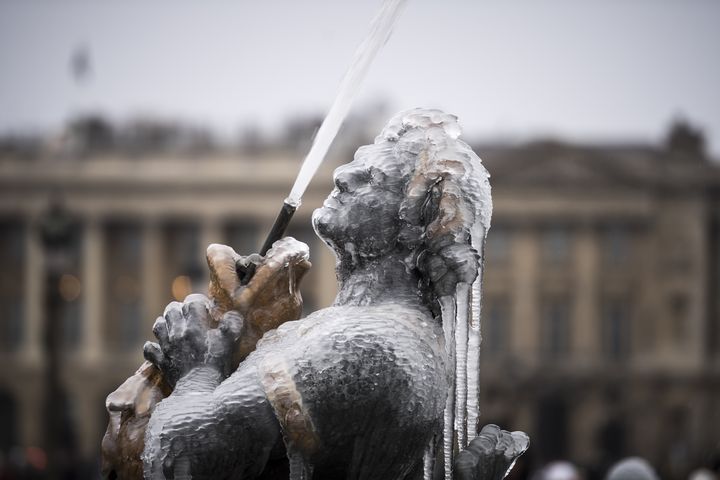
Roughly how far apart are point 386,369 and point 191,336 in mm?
406

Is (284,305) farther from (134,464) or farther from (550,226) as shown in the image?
(550,226)

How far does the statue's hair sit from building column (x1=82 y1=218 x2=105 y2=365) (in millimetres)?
52033

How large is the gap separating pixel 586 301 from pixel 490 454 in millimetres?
52613

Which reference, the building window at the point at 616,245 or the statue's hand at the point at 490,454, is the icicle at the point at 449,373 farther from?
the building window at the point at 616,245

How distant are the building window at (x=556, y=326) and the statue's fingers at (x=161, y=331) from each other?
5224cm

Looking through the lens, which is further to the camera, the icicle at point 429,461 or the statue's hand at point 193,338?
the statue's hand at point 193,338

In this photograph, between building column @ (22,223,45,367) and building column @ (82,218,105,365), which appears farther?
building column @ (82,218,105,365)

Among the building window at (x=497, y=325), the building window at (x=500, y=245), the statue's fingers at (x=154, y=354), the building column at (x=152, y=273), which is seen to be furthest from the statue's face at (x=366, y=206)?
the building column at (x=152, y=273)

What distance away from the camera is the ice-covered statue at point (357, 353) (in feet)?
7.39

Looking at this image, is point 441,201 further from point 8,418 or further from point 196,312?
point 8,418

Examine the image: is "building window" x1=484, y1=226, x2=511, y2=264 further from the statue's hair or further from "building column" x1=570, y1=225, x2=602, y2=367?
the statue's hair

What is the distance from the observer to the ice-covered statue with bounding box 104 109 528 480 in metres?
2.25

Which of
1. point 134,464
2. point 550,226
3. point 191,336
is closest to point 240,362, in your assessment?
point 191,336

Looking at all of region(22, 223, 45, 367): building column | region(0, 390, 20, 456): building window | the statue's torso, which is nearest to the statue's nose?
the statue's torso
